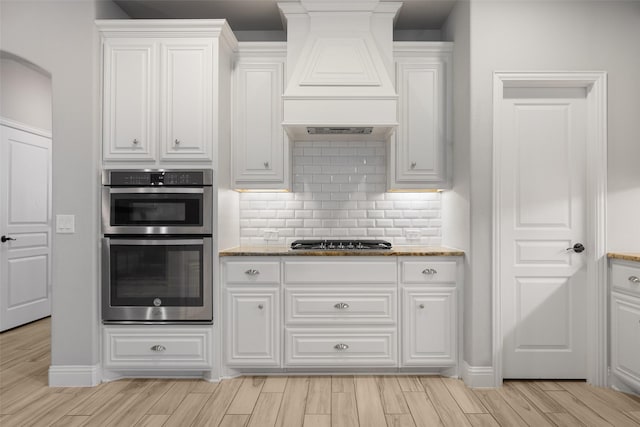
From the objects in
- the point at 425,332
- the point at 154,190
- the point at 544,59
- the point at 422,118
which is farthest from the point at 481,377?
the point at 154,190

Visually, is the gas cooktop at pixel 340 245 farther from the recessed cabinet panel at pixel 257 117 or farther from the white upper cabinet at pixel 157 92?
the white upper cabinet at pixel 157 92

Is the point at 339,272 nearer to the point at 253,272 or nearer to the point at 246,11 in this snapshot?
the point at 253,272

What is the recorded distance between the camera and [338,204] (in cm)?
392

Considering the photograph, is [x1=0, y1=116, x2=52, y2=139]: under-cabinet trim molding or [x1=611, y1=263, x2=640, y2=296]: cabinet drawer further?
[x1=0, y1=116, x2=52, y2=139]: under-cabinet trim molding

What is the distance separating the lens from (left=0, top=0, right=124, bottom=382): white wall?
314 centimetres

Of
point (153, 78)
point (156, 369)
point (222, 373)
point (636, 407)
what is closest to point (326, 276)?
point (222, 373)

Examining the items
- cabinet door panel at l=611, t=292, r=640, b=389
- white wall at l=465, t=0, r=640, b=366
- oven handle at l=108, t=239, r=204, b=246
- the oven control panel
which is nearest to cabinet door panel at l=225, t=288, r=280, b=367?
oven handle at l=108, t=239, r=204, b=246

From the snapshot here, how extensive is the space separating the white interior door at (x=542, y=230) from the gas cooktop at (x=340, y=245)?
36.5 inches

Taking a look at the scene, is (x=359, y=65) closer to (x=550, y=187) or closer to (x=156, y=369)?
(x=550, y=187)

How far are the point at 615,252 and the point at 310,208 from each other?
2370 mm

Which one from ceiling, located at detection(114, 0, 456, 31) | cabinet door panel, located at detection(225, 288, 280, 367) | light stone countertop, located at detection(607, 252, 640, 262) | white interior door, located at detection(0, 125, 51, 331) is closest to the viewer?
light stone countertop, located at detection(607, 252, 640, 262)

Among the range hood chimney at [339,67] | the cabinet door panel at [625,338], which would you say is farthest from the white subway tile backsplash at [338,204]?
the cabinet door panel at [625,338]

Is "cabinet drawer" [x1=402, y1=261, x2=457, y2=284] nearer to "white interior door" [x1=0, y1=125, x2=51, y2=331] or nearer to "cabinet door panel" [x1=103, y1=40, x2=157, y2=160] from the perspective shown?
"cabinet door panel" [x1=103, y1=40, x2=157, y2=160]

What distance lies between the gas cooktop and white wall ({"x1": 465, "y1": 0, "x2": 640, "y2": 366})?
2.42ft
